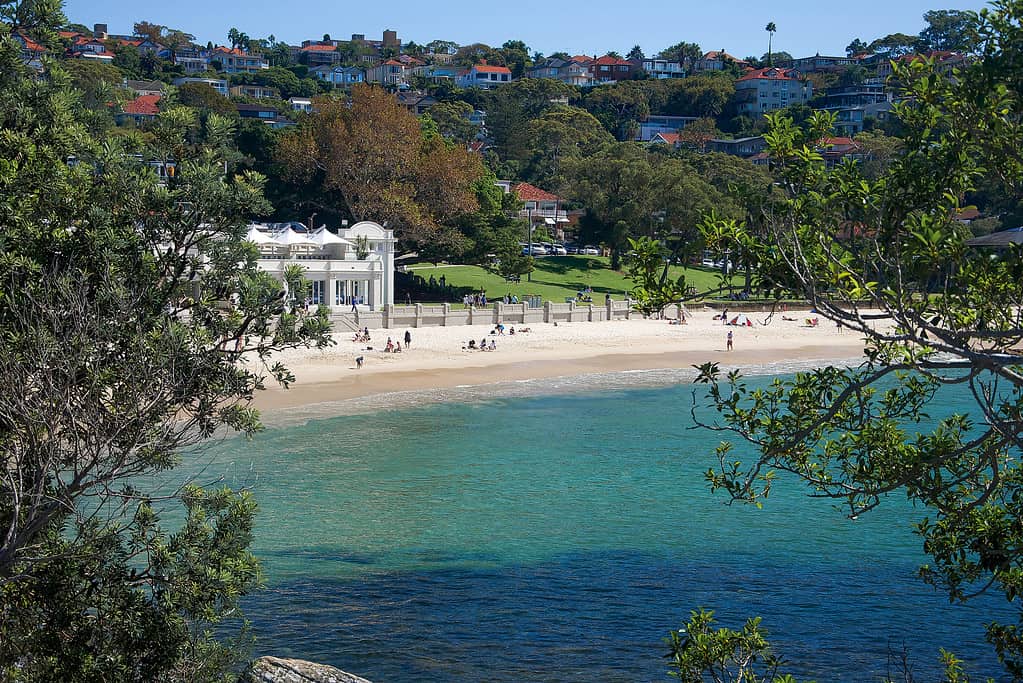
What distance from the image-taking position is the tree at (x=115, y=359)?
27.6 feet

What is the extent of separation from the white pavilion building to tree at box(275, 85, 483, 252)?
6.08m

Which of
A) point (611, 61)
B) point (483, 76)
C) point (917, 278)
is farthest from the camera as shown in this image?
point (611, 61)

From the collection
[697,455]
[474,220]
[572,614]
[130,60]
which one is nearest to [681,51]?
[130,60]

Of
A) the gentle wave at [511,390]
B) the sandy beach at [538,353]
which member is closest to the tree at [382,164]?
the sandy beach at [538,353]

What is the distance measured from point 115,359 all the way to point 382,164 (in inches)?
2081

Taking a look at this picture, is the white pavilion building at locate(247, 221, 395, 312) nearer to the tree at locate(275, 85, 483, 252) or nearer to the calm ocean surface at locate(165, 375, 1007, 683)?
the tree at locate(275, 85, 483, 252)

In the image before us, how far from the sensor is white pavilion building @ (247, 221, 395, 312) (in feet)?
159

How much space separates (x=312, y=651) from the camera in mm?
15641

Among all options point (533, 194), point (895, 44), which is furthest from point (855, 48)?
point (533, 194)

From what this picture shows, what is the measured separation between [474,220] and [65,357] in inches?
2045

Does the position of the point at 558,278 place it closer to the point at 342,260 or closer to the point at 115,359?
the point at 342,260

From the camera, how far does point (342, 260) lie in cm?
5038

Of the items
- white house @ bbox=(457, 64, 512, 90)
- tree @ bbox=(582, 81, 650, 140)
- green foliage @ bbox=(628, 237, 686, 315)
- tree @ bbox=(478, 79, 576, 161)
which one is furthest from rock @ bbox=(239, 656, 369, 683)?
white house @ bbox=(457, 64, 512, 90)

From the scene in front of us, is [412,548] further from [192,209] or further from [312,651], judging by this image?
[192,209]
